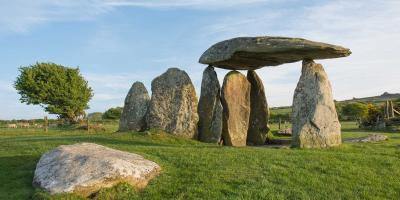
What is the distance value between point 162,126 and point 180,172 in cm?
1071

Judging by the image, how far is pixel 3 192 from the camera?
13.1 metres

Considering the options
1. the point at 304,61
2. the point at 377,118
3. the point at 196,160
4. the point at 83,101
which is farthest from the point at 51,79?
the point at 196,160

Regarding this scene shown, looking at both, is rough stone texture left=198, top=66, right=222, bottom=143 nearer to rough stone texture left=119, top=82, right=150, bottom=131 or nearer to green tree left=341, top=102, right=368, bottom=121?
rough stone texture left=119, top=82, right=150, bottom=131

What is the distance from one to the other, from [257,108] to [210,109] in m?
3.72

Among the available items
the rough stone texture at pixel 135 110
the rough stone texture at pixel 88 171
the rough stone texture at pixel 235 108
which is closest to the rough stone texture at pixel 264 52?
the rough stone texture at pixel 235 108

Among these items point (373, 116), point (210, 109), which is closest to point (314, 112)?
point (210, 109)

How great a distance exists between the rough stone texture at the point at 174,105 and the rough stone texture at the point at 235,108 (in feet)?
5.64

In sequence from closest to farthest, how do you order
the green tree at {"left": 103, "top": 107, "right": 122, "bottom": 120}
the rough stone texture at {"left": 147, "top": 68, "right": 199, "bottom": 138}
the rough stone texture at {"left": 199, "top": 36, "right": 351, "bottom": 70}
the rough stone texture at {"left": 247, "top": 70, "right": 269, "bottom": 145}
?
1. the rough stone texture at {"left": 199, "top": 36, "right": 351, "bottom": 70}
2. the rough stone texture at {"left": 147, "top": 68, "right": 199, "bottom": 138}
3. the rough stone texture at {"left": 247, "top": 70, "right": 269, "bottom": 145}
4. the green tree at {"left": 103, "top": 107, "right": 122, "bottom": 120}

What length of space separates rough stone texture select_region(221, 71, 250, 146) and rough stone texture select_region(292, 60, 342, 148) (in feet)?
13.3

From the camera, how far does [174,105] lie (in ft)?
81.7

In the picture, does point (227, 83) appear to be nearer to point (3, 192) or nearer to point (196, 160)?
point (196, 160)

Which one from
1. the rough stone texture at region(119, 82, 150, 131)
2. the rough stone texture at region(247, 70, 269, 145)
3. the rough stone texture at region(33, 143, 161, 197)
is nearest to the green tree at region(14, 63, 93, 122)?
the rough stone texture at region(119, 82, 150, 131)

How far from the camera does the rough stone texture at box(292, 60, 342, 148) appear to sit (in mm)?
19953

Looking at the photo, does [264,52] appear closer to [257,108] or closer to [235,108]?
[235,108]
